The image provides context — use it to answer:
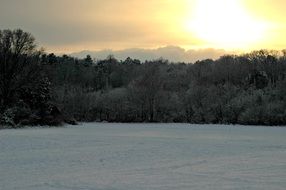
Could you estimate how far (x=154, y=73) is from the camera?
95500mm

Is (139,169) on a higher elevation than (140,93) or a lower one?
lower

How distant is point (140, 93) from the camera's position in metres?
92.5

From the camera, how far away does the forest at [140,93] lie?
6247cm

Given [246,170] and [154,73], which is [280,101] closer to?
[154,73]

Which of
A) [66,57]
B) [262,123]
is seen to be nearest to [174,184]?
[262,123]

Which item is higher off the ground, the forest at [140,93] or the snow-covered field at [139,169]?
the forest at [140,93]

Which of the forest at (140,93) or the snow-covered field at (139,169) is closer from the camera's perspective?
the snow-covered field at (139,169)

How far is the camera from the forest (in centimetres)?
6247

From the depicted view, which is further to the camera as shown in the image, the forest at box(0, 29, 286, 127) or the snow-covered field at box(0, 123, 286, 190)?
the forest at box(0, 29, 286, 127)

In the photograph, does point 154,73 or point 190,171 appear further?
point 154,73

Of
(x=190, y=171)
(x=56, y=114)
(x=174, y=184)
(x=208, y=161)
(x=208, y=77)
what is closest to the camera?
(x=174, y=184)

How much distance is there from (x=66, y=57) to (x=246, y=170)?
164 m

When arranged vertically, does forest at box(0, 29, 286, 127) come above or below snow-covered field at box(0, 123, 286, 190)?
above

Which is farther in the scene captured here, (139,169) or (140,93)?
(140,93)
